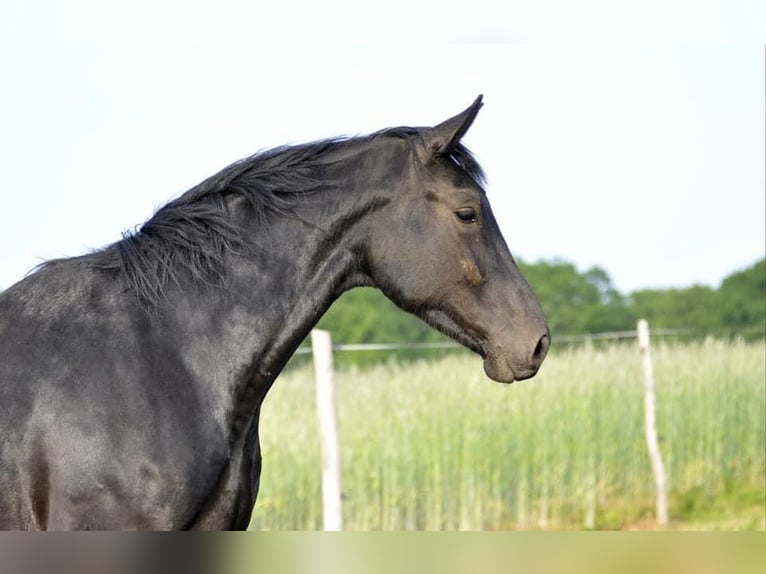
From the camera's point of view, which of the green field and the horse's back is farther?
the green field

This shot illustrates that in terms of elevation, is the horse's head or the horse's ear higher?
the horse's ear

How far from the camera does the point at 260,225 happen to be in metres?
3.73

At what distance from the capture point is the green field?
9.66 m

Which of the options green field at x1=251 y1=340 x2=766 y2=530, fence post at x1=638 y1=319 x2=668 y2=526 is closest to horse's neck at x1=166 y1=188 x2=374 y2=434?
green field at x1=251 y1=340 x2=766 y2=530

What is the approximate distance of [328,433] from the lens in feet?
27.2

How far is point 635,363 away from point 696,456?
136 cm

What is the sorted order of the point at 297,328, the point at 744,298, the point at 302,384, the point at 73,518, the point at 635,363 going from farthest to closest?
1. the point at 744,298
2. the point at 635,363
3. the point at 302,384
4. the point at 297,328
5. the point at 73,518

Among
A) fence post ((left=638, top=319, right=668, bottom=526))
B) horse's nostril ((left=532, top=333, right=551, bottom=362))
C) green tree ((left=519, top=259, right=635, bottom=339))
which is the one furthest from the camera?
green tree ((left=519, top=259, right=635, bottom=339))

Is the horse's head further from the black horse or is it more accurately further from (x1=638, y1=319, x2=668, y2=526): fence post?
(x1=638, y1=319, x2=668, y2=526): fence post

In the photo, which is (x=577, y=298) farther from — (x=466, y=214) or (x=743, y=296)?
(x=466, y=214)

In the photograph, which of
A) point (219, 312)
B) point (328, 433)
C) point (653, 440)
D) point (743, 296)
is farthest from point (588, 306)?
point (219, 312)

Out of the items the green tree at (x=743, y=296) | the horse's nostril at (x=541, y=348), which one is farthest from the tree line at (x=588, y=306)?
the horse's nostril at (x=541, y=348)

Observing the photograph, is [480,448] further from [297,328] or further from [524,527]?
[297,328]

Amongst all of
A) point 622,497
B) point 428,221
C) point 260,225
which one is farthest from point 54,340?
point 622,497
